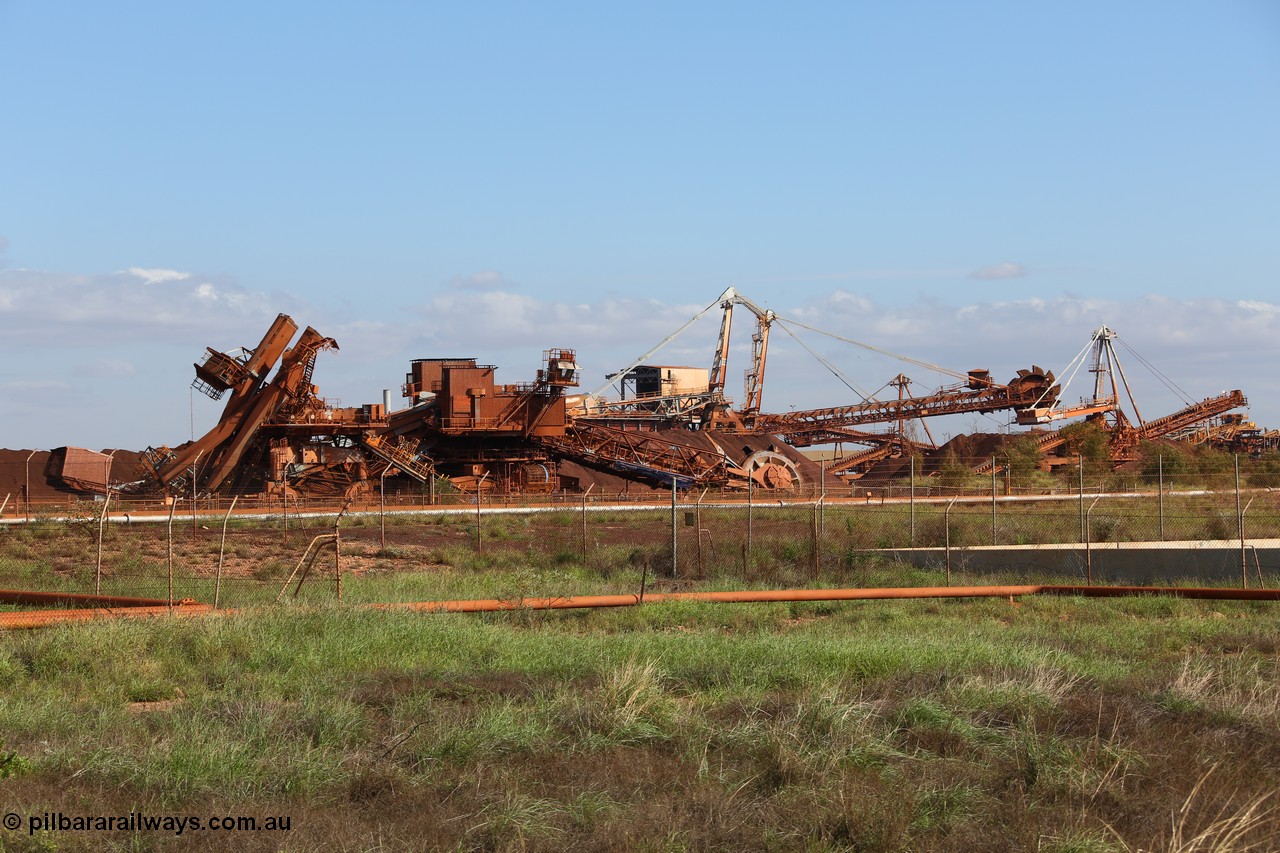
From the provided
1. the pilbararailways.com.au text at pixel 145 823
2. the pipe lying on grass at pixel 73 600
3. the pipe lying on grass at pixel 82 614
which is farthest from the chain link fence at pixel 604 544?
the pilbararailways.com.au text at pixel 145 823

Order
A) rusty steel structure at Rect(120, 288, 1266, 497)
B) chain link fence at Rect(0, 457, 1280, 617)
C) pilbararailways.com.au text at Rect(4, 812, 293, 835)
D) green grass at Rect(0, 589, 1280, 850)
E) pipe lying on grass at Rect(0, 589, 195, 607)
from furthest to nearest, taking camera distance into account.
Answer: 1. rusty steel structure at Rect(120, 288, 1266, 497)
2. chain link fence at Rect(0, 457, 1280, 617)
3. pipe lying on grass at Rect(0, 589, 195, 607)
4. green grass at Rect(0, 589, 1280, 850)
5. pilbararailways.com.au text at Rect(4, 812, 293, 835)

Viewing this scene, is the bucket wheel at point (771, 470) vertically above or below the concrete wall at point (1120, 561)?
above

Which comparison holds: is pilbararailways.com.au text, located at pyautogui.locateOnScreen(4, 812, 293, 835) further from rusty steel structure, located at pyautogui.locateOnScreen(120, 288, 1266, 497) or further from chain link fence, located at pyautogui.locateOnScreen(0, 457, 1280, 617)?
rusty steel structure, located at pyautogui.locateOnScreen(120, 288, 1266, 497)

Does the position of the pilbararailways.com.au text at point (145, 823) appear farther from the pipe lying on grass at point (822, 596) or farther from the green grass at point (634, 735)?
the pipe lying on grass at point (822, 596)

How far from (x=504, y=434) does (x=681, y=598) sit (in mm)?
27933

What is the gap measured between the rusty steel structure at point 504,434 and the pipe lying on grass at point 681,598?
13166 millimetres

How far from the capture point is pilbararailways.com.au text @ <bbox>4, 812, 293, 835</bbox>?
6.51 metres

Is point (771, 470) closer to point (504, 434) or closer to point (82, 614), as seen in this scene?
point (504, 434)

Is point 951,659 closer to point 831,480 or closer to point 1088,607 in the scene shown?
point 1088,607

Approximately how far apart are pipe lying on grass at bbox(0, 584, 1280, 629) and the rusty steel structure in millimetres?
13166

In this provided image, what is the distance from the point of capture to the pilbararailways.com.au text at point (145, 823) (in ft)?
21.4

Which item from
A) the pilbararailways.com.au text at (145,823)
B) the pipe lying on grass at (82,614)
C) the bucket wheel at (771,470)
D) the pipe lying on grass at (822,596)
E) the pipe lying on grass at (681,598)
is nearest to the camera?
the pilbararailways.com.au text at (145,823)

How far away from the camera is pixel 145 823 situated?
21.7 ft

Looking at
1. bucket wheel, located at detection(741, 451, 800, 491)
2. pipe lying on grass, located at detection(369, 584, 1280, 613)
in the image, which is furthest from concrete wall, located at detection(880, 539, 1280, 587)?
bucket wheel, located at detection(741, 451, 800, 491)
